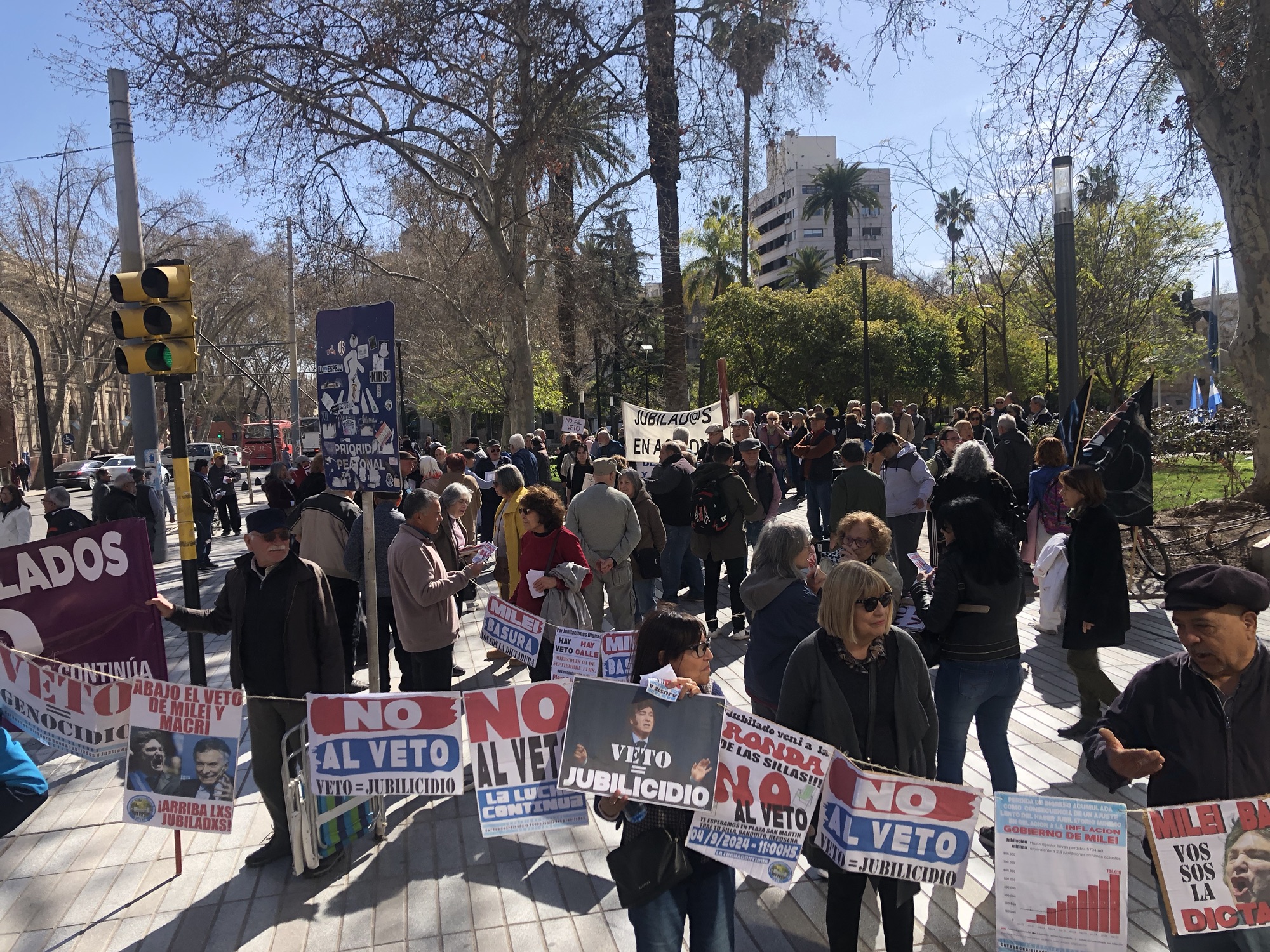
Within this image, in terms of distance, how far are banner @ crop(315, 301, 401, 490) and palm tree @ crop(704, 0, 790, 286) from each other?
13.4 meters

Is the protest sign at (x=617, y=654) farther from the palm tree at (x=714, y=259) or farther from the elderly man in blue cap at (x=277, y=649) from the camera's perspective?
the palm tree at (x=714, y=259)

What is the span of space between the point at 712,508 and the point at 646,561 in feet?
2.99

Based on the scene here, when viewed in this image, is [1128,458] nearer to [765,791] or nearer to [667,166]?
[765,791]

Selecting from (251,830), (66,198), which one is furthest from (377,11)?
(66,198)

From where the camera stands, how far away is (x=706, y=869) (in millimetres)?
3186

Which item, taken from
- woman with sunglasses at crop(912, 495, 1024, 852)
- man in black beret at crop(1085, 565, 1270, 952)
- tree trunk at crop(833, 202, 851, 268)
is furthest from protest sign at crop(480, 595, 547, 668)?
tree trunk at crop(833, 202, 851, 268)

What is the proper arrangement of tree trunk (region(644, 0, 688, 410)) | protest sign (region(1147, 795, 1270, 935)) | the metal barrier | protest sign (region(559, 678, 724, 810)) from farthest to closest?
1. tree trunk (region(644, 0, 688, 410))
2. the metal barrier
3. protest sign (region(559, 678, 724, 810))
4. protest sign (region(1147, 795, 1270, 935))

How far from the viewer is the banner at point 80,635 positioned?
465 centimetres

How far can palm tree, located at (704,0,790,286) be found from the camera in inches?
642

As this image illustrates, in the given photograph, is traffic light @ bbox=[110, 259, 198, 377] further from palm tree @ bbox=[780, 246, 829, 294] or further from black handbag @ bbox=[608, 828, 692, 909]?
palm tree @ bbox=[780, 246, 829, 294]

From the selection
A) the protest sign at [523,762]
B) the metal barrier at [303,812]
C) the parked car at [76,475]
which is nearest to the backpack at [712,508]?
the metal barrier at [303,812]

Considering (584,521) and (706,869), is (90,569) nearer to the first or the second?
(584,521)

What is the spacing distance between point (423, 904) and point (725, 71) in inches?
632

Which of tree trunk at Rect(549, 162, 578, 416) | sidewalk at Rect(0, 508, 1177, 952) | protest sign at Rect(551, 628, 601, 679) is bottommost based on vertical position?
sidewalk at Rect(0, 508, 1177, 952)
